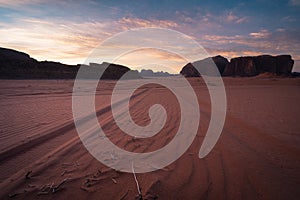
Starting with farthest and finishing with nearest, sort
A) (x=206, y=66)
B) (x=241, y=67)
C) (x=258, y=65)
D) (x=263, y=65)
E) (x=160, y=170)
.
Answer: (x=206, y=66) < (x=241, y=67) < (x=258, y=65) < (x=263, y=65) < (x=160, y=170)

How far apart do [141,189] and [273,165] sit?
224cm

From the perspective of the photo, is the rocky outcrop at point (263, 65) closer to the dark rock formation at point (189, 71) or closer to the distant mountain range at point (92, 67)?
the distant mountain range at point (92, 67)

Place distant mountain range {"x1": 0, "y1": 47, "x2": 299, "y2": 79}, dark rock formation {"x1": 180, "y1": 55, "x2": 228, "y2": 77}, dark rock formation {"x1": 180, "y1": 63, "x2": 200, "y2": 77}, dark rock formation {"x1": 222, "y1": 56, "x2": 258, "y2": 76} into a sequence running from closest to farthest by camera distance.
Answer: distant mountain range {"x1": 0, "y1": 47, "x2": 299, "y2": 79}
dark rock formation {"x1": 222, "y1": 56, "x2": 258, "y2": 76}
dark rock formation {"x1": 180, "y1": 55, "x2": 228, "y2": 77}
dark rock formation {"x1": 180, "y1": 63, "x2": 200, "y2": 77}

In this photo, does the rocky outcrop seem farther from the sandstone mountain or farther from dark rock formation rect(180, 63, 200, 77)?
dark rock formation rect(180, 63, 200, 77)

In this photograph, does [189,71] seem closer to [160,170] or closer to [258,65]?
[258,65]

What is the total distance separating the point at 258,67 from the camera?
53594mm

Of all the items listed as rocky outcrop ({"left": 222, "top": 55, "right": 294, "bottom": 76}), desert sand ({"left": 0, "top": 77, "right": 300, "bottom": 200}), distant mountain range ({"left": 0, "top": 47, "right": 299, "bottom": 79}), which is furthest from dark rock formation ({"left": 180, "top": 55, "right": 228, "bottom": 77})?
desert sand ({"left": 0, "top": 77, "right": 300, "bottom": 200})

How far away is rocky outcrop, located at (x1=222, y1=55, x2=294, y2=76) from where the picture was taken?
166 feet

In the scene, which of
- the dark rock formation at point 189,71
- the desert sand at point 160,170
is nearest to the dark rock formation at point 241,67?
the dark rock formation at point 189,71

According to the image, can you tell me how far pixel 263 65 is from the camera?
5316cm

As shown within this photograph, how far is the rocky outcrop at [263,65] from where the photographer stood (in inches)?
1997

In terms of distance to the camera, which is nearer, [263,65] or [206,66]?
[263,65]

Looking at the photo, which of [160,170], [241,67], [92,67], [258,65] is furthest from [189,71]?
[160,170]

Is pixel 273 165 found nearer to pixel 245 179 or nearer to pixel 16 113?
pixel 245 179
